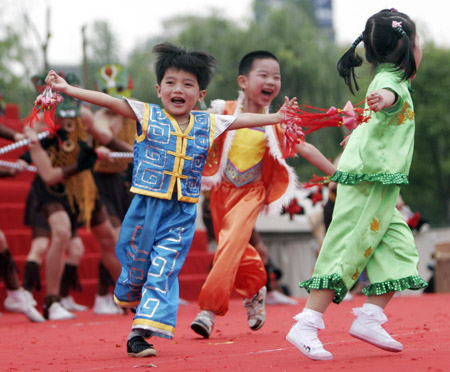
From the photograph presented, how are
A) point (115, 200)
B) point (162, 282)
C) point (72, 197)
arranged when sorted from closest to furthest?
point (162, 282) < point (72, 197) < point (115, 200)

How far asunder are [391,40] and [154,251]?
1622 millimetres

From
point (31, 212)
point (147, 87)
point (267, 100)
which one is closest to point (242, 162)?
point (267, 100)

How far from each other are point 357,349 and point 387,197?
2.69ft

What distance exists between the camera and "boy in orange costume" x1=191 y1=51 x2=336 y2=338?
531 cm

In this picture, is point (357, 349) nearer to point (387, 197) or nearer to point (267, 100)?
point (387, 197)

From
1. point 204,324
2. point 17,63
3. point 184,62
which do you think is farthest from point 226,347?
point 17,63

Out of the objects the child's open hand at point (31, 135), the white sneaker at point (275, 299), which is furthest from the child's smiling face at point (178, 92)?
the white sneaker at point (275, 299)

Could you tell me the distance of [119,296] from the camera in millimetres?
4492

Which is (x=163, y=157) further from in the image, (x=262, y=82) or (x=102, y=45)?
(x=102, y=45)

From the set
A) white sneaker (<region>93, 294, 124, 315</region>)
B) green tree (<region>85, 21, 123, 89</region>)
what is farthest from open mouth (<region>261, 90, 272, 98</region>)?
green tree (<region>85, 21, 123, 89</region>)

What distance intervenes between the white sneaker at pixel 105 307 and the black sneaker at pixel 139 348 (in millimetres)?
4130

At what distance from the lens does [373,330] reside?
3.91m

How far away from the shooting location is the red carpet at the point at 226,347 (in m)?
3.68

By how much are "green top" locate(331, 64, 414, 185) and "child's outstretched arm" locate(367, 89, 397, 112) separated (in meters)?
0.07
